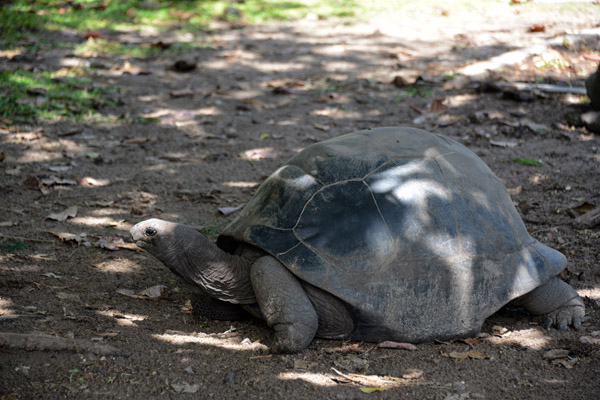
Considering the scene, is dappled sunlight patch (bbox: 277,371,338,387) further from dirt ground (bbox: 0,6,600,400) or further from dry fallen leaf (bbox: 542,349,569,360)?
dry fallen leaf (bbox: 542,349,569,360)

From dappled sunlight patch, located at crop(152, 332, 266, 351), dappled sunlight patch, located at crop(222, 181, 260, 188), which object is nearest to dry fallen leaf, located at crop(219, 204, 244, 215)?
dappled sunlight patch, located at crop(222, 181, 260, 188)

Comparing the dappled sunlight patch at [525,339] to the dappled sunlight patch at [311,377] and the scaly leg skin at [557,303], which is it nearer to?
the scaly leg skin at [557,303]

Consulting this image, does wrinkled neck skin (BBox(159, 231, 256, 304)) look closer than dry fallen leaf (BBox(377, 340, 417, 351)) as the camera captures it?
No

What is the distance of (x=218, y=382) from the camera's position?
272cm

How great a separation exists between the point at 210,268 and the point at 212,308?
303mm

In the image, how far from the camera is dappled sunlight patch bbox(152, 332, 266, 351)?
307cm

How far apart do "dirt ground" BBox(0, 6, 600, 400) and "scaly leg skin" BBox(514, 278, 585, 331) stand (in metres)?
0.10

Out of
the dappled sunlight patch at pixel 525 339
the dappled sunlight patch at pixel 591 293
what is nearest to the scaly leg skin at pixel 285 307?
the dappled sunlight patch at pixel 525 339

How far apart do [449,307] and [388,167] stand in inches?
33.4

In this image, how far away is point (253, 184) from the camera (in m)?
5.35

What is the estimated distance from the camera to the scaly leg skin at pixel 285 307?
9.89 ft

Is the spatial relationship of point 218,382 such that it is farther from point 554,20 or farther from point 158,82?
point 554,20

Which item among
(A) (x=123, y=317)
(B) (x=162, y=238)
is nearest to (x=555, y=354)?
(B) (x=162, y=238)

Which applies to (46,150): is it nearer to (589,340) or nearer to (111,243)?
(111,243)
